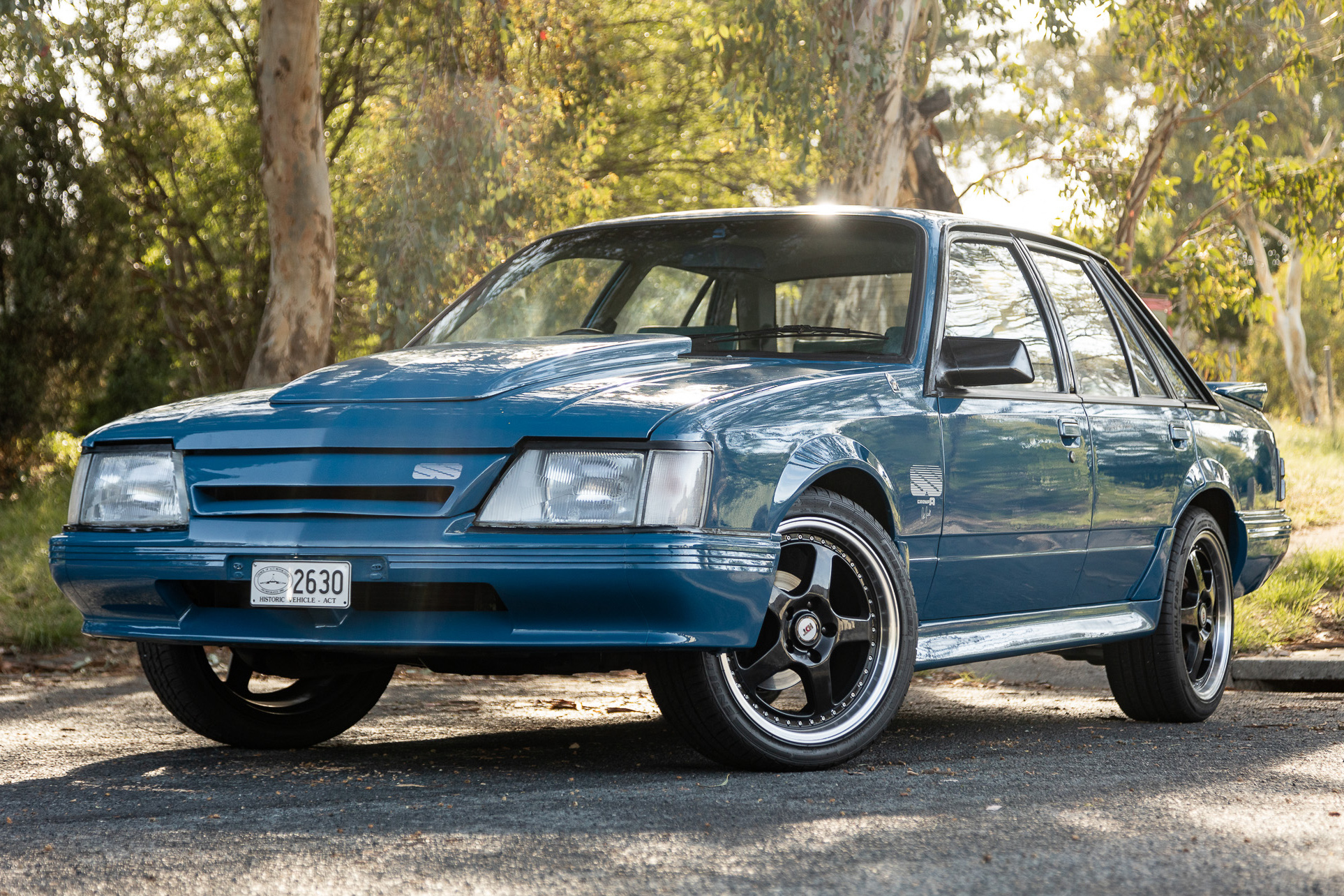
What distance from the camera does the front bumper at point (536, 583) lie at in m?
3.65

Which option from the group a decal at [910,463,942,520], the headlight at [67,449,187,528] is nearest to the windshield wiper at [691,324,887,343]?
the group a decal at [910,463,942,520]

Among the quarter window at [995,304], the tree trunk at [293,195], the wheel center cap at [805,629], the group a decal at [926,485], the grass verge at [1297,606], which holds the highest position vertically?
the tree trunk at [293,195]

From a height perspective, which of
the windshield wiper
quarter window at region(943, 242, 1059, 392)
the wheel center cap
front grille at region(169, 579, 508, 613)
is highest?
quarter window at region(943, 242, 1059, 392)

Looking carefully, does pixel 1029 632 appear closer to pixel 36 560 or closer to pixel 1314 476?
pixel 36 560

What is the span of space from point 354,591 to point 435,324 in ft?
6.14

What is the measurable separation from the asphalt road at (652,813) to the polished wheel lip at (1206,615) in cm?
51

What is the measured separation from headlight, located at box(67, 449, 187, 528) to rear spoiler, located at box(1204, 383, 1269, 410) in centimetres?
448

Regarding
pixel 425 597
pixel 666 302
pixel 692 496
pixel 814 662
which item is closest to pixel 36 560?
pixel 666 302

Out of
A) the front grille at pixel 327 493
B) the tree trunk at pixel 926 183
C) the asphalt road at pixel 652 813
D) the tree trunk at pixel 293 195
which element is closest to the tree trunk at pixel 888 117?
the tree trunk at pixel 926 183

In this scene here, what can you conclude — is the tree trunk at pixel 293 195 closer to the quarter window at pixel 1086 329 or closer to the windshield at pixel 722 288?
the windshield at pixel 722 288

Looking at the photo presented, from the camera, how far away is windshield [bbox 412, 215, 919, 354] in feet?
16.2

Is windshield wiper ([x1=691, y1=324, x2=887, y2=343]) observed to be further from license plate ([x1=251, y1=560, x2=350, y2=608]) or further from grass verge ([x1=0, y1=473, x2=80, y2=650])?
grass verge ([x1=0, y1=473, x2=80, y2=650])

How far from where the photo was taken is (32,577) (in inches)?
370

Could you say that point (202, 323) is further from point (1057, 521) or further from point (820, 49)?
point (1057, 521)
